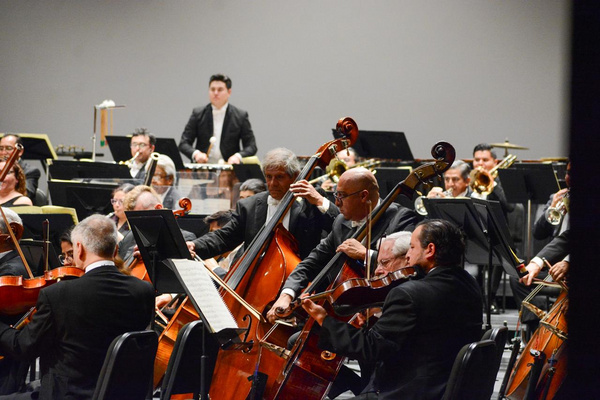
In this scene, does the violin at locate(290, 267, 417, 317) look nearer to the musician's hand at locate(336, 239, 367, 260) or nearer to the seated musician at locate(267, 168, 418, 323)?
the musician's hand at locate(336, 239, 367, 260)

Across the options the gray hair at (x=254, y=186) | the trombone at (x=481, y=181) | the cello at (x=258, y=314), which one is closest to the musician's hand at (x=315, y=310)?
the cello at (x=258, y=314)

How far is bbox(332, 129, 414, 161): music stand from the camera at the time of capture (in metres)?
7.95

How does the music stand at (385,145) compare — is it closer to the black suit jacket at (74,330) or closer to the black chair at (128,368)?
the black suit jacket at (74,330)

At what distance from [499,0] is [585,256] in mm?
10109

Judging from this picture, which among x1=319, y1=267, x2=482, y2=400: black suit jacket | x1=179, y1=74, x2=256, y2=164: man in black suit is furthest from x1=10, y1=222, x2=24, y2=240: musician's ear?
x1=179, y1=74, x2=256, y2=164: man in black suit

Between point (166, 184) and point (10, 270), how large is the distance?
2.56 meters

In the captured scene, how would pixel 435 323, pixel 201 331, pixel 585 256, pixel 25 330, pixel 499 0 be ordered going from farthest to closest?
pixel 499 0, pixel 201 331, pixel 25 330, pixel 435 323, pixel 585 256

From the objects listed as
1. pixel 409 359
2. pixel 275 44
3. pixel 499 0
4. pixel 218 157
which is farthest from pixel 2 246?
pixel 499 0

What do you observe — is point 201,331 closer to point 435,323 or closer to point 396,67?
point 435,323

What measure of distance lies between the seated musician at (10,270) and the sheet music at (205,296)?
831 millimetres

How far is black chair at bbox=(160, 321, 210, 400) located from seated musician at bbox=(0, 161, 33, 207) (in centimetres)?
276

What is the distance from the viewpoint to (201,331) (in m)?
3.10

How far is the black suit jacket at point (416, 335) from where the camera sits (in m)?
2.57

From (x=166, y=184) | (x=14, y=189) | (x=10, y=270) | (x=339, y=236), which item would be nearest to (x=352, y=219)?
(x=339, y=236)
